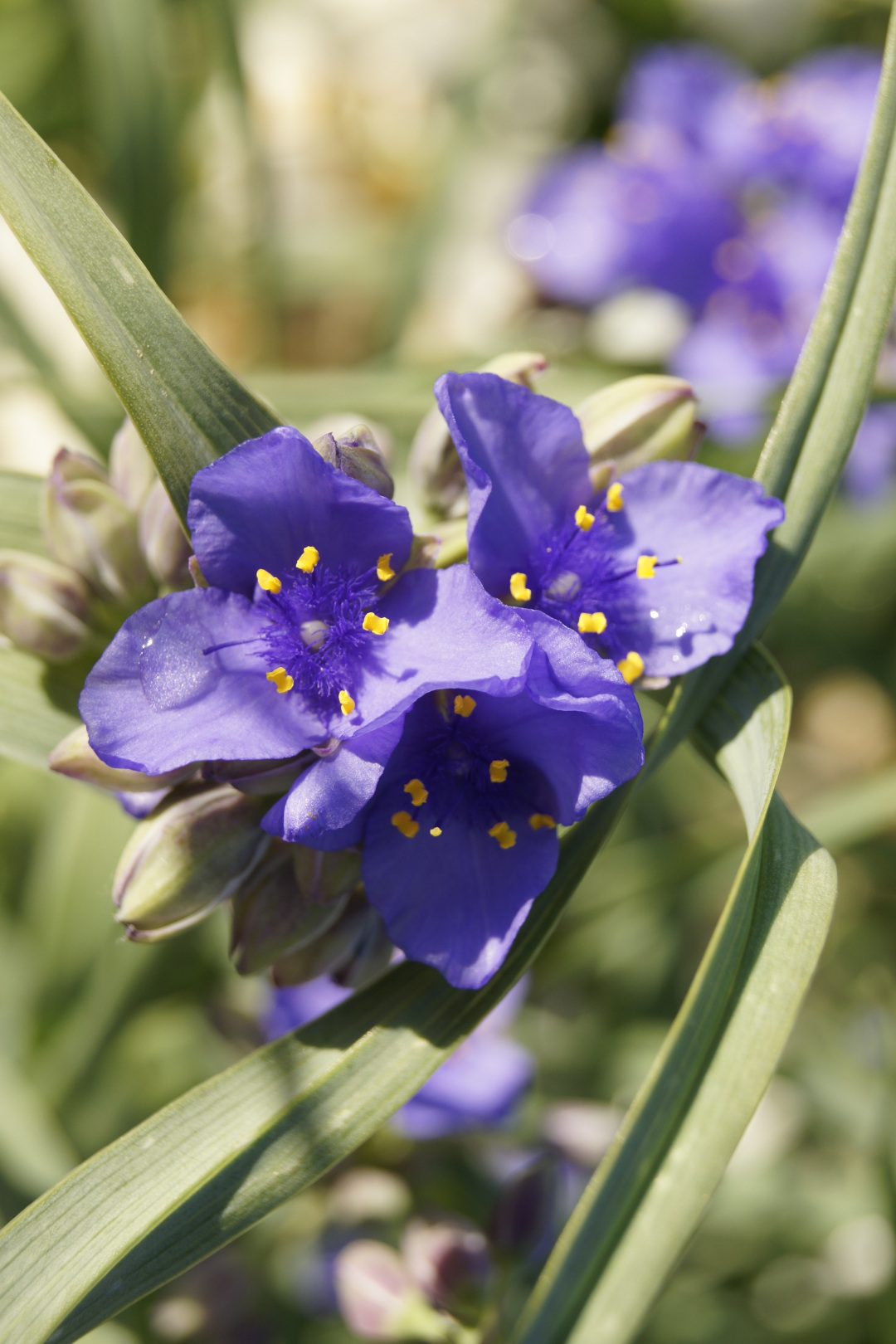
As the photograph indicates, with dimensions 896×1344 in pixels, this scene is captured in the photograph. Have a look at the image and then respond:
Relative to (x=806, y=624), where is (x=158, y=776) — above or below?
above

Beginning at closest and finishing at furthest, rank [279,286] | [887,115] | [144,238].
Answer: [887,115], [144,238], [279,286]

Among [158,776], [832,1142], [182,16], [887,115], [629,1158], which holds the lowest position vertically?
[832,1142]

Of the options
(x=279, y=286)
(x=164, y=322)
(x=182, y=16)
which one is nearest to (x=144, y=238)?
(x=279, y=286)

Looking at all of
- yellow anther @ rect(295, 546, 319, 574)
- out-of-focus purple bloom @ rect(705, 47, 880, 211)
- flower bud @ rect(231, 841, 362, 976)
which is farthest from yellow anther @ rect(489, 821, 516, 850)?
out-of-focus purple bloom @ rect(705, 47, 880, 211)

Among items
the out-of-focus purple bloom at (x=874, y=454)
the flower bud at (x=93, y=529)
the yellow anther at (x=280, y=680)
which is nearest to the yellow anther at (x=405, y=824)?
the yellow anther at (x=280, y=680)

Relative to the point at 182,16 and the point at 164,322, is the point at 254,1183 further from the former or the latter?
the point at 182,16

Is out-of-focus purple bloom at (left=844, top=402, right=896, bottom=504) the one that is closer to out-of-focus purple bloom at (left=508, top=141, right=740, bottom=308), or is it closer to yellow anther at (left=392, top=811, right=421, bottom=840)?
out-of-focus purple bloom at (left=508, top=141, right=740, bottom=308)

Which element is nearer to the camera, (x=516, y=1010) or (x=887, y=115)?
(x=887, y=115)
